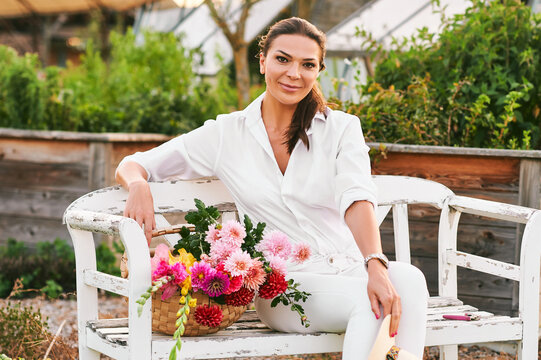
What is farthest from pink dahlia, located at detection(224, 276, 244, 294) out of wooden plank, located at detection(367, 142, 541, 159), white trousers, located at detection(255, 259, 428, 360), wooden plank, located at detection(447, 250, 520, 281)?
wooden plank, located at detection(367, 142, 541, 159)

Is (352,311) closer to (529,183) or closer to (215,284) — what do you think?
(215,284)

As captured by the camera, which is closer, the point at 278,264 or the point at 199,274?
the point at 199,274

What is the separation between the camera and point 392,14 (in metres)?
6.62

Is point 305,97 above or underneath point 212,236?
above

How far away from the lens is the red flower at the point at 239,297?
2.33m

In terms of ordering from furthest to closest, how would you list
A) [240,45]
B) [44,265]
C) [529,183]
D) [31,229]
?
[240,45] → [31,229] → [44,265] → [529,183]

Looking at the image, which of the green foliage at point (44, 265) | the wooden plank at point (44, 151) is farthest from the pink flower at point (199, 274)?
the wooden plank at point (44, 151)

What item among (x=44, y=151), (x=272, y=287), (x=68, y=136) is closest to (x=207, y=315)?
(x=272, y=287)

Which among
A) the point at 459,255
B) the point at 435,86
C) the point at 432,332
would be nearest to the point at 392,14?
the point at 435,86

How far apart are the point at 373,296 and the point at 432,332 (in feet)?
1.27

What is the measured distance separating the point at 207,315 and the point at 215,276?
129 mm

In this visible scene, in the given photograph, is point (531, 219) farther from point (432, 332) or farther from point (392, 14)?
point (392, 14)

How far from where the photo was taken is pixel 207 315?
7.56 ft

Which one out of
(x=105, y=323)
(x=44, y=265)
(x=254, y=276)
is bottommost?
(x=44, y=265)
